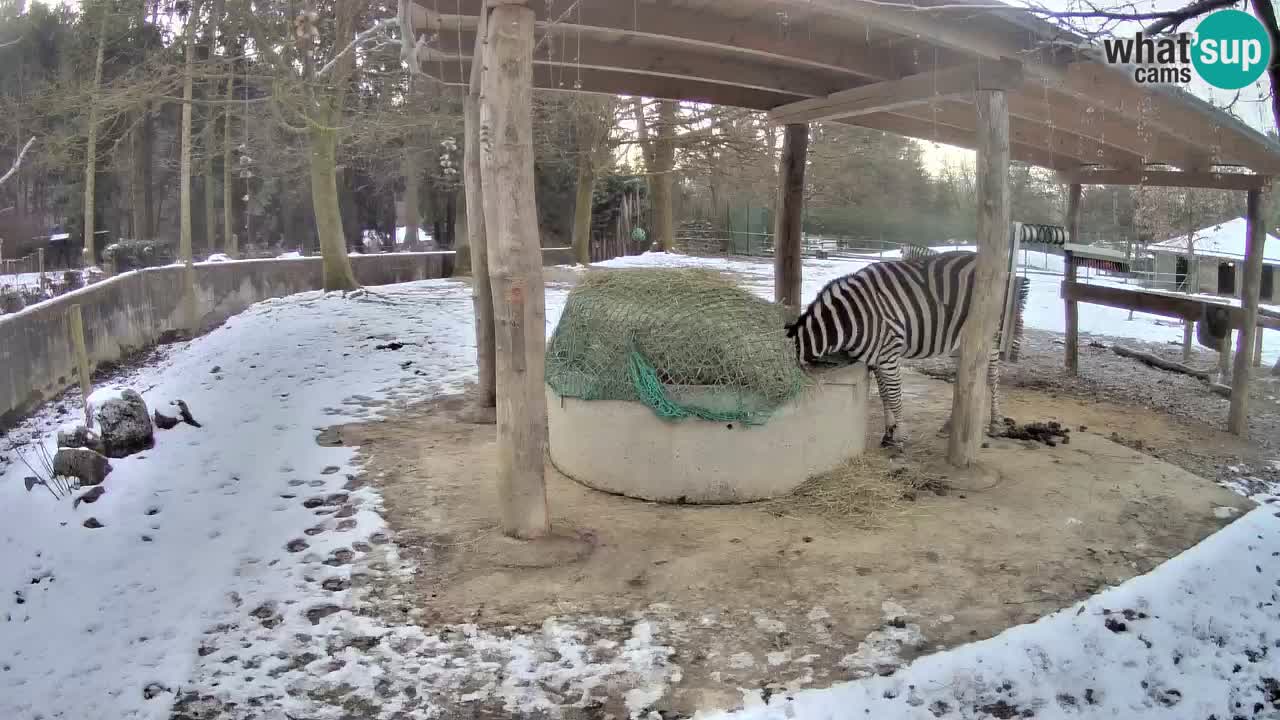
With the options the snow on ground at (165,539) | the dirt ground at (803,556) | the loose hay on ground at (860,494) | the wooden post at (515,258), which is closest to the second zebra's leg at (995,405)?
the dirt ground at (803,556)

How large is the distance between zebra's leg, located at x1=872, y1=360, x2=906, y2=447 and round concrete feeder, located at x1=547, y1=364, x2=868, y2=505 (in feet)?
3.09

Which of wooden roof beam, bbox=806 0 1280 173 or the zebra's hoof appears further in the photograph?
the zebra's hoof

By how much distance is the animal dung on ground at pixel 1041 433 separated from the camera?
707 centimetres

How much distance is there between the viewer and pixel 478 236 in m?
6.81

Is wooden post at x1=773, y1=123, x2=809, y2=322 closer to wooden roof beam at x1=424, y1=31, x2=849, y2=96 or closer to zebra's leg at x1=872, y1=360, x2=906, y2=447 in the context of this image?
wooden roof beam at x1=424, y1=31, x2=849, y2=96

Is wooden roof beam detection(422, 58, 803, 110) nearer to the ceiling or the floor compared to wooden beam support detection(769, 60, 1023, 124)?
nearer to the ceiling

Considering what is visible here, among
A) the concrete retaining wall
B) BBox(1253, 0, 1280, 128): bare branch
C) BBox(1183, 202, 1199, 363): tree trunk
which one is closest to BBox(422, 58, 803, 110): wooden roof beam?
BBox(1253, 0, 1280, 128): bare branch

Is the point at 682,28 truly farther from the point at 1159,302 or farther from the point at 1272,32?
the point at 1159,302

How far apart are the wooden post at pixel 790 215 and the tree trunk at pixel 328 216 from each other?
9.49m

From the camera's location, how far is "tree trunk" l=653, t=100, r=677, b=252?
18922 millimetres

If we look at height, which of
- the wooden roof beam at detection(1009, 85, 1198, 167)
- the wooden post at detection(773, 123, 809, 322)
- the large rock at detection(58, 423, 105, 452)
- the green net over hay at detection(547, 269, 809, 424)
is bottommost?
the large rock at detection(58, 423, 105, 452)

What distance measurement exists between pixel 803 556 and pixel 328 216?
13242 mm

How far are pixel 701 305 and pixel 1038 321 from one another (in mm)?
12488

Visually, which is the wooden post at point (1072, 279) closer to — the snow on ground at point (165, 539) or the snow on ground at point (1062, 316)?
the snow on ground at point (1062, 316)
